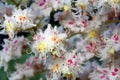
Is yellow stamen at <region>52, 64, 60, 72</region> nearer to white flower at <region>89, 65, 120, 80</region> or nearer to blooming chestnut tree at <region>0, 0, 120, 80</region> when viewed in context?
blooming chestnut tree at <region>0, 0, 120, 80</region>

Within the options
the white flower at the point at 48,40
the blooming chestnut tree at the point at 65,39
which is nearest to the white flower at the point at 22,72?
the blooming chestnut tree at the point at 65,39

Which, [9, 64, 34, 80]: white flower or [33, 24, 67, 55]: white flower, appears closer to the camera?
[33, 24, 67, 55]: white flower

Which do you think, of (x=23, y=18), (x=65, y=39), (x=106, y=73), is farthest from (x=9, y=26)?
(x=106, y=73)

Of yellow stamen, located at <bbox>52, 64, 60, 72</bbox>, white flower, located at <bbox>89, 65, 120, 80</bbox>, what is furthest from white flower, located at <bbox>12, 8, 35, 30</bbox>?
white flower, located at <bbox>89, 65, 120, 80</bbox>

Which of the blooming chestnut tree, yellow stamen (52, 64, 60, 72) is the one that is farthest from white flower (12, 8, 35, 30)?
yellow stamen (52, 64, 60, 72)

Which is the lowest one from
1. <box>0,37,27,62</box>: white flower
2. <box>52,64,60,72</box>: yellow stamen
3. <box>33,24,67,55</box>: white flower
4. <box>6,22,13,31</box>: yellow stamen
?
<box>52,64,60,72</box>: yellow stamen

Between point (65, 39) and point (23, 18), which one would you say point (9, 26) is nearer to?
point (23, 18)

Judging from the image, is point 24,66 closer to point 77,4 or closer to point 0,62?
point 0,62

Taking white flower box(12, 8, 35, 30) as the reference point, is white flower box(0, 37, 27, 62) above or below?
below
